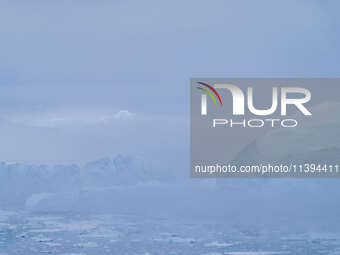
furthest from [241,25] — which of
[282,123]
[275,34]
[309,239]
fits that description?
[309,239]

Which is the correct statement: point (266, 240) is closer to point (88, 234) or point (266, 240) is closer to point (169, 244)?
point (169, 244)

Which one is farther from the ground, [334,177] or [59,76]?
[59,76]

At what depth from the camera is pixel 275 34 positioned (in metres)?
6.79

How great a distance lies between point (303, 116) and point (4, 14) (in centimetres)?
297

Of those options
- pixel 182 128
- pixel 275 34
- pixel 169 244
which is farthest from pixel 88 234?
pixel 275 34

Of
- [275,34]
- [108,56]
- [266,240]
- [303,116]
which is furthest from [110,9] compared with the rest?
[266,240]

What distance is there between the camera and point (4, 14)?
22.5ft

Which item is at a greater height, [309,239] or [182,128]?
[182,128]

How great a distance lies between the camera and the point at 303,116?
6750 millimetres

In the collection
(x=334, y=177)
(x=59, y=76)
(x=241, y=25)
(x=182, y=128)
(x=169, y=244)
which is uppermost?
(x=241, y=25)

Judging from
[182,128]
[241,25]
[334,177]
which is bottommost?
[334,177]

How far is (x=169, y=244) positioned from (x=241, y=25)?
2145 mm

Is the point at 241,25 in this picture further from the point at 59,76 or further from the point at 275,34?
the point at 59,76

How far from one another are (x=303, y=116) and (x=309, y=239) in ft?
3.74
